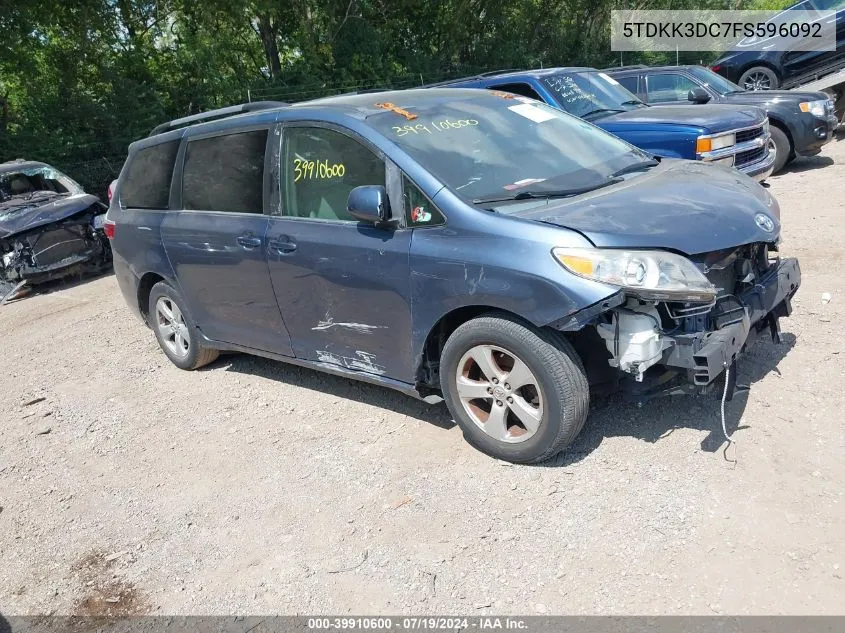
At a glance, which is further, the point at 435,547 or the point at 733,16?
the point at 733,16

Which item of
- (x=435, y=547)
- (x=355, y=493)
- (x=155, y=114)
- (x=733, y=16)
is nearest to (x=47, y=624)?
(x=355, y=493)

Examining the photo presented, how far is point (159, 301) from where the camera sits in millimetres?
6262

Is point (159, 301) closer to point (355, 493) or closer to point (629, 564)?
point (355, 493)

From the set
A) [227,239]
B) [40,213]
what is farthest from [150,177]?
[40,213]

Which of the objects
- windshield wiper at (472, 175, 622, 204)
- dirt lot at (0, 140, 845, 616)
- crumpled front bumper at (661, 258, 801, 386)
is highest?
windshield wiper at (472, 175, 622, 204)

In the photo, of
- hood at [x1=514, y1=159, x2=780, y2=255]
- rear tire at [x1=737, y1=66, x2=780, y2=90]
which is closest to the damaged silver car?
hood at [x1=514, y1=159, x2=780, y2=255]

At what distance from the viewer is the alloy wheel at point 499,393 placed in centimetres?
392

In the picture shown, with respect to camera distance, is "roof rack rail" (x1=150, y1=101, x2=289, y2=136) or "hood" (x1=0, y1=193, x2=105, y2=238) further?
"hood" (x1=0, y1=193, x2=105, y2=238)

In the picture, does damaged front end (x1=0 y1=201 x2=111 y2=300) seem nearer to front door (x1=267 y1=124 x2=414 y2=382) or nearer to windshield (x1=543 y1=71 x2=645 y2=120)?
windshield (x1=543 y1=71 x2=645 y2=120)

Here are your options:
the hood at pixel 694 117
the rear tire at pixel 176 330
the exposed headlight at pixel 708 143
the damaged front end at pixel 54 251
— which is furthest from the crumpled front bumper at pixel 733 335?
the damaged front end at pixel 54 251

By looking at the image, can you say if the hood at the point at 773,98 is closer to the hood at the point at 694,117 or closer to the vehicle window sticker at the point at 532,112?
the hood at the point at 694,117

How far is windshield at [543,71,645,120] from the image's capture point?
30.5ft

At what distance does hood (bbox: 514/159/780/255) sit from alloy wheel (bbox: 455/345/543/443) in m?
0.73

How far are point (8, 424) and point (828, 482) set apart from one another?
18.1 feet
